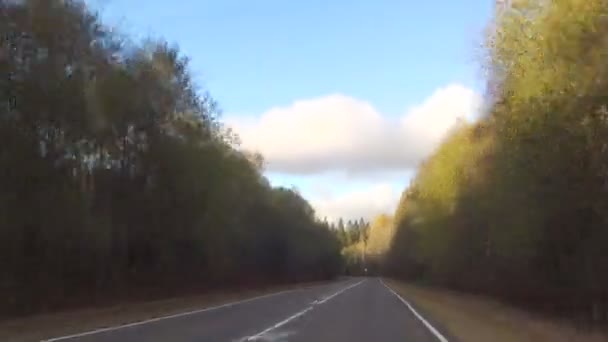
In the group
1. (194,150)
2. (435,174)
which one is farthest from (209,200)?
(435,174)

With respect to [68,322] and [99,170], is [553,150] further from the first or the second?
[99,170]

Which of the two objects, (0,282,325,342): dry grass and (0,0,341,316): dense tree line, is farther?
(0,0,341,316): dense tree line

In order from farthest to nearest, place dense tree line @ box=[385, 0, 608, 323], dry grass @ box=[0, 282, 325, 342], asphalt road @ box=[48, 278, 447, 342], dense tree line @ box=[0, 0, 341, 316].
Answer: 1. dense tree line @ box=[0, 0, 341, 316]
2. dry grass @ box=[0, 282, 325, 342]
3. asphalt road @ box=[48, 278, 447, 342]
4. dense tree line @ box=[385, 0, 608, 323]

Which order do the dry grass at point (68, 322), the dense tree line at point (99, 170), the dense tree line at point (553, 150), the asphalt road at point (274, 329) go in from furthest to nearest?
the dense tree line at point (99, 170) < the dry grass at point (68, 322) < the asphalt road at point (274, 329) < the dense tree line at point (553, 150)

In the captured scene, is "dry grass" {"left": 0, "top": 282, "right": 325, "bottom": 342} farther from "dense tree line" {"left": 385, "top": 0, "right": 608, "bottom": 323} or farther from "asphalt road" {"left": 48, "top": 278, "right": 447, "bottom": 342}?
"dense tree line" {"left": 385, "top": 0, "right": 608, "bottom": 323}

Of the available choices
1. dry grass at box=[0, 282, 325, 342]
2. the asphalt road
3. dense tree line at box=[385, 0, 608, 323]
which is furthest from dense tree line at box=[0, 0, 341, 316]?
dense tree line at box=[385, 0, 608, 323]

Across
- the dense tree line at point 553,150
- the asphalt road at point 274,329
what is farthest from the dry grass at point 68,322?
the dense tree line at point 553,150

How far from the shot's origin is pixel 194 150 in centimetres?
4966

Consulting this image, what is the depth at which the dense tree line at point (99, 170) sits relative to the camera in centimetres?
2981

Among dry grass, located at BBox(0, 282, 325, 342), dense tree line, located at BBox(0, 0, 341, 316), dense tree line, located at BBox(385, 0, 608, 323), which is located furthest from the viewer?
dense tree line, located at BBox(0, 0, 341, 316)

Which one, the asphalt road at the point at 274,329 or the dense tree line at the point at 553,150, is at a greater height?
the dense tree line at the point at 553,150

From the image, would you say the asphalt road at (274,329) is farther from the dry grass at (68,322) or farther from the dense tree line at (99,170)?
the dense tree line at (99,170)

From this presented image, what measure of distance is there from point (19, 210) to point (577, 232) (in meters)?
19.6

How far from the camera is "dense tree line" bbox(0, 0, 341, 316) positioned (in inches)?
1174
